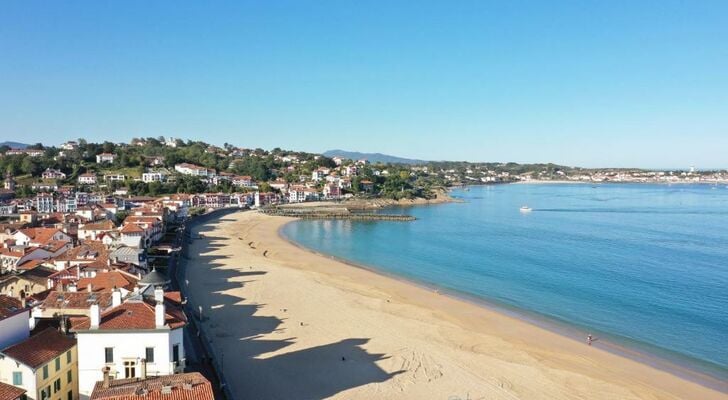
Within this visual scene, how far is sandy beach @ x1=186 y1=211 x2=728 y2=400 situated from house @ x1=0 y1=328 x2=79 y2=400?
216 inches

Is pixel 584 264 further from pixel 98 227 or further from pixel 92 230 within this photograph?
pixel 92 230

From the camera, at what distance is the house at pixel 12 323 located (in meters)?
14.4

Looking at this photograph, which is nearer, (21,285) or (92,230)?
(21,285)

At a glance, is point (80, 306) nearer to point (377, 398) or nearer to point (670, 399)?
point (377, 398)

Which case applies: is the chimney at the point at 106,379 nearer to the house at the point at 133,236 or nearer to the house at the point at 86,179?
the house at the point at 133,236

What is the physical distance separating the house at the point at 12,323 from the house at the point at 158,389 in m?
3.75

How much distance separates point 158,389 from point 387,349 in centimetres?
1279

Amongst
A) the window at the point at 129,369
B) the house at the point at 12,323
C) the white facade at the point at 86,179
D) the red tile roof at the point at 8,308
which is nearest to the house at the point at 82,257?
the red tile roof at the point at 8,308

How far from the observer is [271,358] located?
21.7 m

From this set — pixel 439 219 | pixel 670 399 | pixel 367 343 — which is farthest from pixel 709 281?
pixel 439 219

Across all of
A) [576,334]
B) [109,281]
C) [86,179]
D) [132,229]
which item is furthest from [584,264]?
[86,179]

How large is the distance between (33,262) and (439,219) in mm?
59083

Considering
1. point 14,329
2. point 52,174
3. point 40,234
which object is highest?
point 52,174

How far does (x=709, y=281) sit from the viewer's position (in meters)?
39.2
